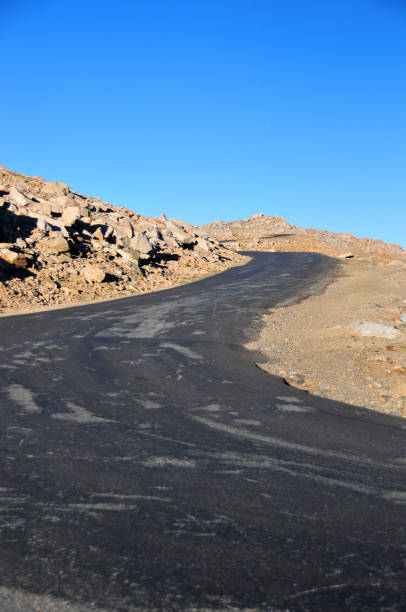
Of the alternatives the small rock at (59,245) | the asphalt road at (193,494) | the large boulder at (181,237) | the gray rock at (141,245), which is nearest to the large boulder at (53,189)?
the large boulder at (181,237)

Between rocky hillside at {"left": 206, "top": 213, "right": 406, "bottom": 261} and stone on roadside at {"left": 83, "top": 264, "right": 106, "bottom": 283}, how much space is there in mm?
24691

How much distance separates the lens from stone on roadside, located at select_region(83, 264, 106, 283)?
2036cm

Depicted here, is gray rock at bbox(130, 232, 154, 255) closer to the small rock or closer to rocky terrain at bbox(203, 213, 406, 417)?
the small rock

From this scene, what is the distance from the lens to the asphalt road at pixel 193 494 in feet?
7.89

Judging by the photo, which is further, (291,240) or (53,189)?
(291,240)

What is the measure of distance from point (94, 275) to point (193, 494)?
1804cm

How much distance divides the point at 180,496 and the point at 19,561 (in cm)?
124

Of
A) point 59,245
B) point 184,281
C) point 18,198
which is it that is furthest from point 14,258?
point 184,281

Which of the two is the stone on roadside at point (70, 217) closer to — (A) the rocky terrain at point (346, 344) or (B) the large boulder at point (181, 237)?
(B) the large boulder at point (181, 237)

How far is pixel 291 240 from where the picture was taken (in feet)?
181

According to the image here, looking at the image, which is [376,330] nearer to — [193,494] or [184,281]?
[193,494]

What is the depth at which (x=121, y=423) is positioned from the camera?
5.07m

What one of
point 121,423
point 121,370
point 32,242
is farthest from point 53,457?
point 32,242

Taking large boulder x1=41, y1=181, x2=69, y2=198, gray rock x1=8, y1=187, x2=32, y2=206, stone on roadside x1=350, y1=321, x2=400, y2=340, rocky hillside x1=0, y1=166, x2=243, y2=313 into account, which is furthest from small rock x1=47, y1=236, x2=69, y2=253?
stone on roadside x1=350, y1=321, x2=400, y2=340
